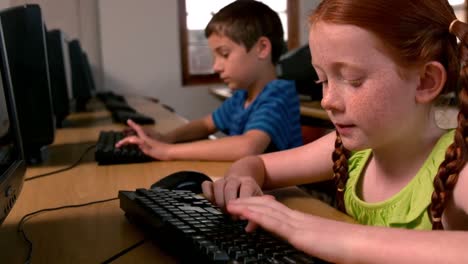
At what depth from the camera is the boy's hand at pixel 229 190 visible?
33.7 inches

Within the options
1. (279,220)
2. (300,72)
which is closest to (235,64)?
(279,220)

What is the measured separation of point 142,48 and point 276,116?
289cm

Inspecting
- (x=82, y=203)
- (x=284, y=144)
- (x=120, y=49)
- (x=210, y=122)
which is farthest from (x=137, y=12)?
(x=82, y=203)

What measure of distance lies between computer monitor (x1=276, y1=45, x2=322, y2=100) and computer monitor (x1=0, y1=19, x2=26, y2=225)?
1855mm

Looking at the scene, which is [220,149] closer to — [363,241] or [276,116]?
[276,116]

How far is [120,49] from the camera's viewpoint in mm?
4199

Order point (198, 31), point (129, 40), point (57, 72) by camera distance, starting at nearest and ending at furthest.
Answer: point (57, 72) < point (129, 40) < point (198, 31)

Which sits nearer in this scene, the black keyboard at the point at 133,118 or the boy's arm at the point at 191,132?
the boy's arm at the point at 191,132

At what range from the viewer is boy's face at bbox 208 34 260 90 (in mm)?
1648

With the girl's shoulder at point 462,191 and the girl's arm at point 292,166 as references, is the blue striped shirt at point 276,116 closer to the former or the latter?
the girl's arm at point 292,166

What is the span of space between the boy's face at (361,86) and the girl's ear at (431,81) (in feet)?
0.03

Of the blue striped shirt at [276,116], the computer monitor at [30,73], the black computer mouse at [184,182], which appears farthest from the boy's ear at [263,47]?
the black computer mouse at [184,182]

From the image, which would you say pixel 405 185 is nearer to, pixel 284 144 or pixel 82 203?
pixel 82 203

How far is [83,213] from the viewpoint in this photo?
3.02 ft
